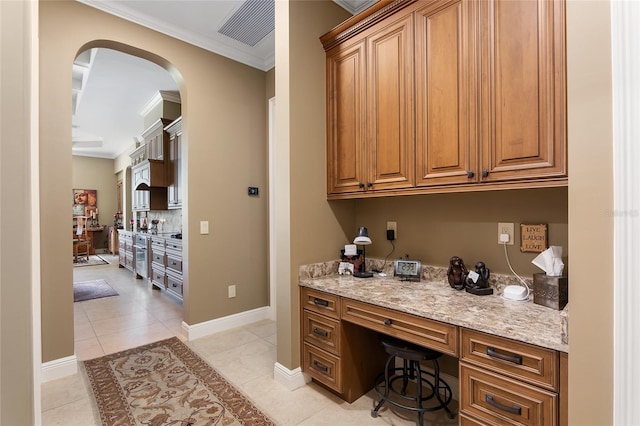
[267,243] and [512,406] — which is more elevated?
[267,243]

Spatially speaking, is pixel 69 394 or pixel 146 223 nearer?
pixel 69 394

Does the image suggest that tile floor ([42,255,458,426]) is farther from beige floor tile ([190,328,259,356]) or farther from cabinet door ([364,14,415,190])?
cabinet door ([364,14,415,190])

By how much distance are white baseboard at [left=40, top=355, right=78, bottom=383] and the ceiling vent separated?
3.22 metres

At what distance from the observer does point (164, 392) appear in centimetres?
218

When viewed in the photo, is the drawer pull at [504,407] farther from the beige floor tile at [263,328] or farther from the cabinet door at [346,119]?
the beige floor tile at [263,328]

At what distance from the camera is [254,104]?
3602 mm

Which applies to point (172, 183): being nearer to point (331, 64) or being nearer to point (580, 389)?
point (331, 64)

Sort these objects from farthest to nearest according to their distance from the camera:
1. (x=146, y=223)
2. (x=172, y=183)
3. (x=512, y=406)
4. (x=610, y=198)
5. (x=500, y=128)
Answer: (x=146, y=223) → (x=172, y=183) → (x=500, y=128) → (x=512, y=406) → (x=610, y=198)

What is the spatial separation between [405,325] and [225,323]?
92.0 inches

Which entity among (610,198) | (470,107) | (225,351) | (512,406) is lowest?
(225,351)

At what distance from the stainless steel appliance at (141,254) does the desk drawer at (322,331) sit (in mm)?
4104

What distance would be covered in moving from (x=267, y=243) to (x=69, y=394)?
213 cm

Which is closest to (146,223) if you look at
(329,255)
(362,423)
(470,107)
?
(329,255)

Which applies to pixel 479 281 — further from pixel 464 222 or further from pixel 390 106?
pixel 390 106
